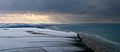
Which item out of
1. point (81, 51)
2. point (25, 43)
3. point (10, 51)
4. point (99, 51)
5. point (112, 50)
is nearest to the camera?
point (10, 51)

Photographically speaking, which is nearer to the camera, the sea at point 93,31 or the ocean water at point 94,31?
the sea at point 93,31

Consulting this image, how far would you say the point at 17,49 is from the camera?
16.6 ft

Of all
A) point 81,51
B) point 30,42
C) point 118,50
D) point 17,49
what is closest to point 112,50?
point 118,50

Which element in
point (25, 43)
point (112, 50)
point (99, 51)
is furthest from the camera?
point (112, 50)

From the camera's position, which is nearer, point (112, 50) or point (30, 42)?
point (30, 42)

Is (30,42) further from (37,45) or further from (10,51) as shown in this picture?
(10,51)

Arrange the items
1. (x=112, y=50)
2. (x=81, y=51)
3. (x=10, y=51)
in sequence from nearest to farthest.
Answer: (x=10, y=51), (x=81, y=51), (x=112, y=50)

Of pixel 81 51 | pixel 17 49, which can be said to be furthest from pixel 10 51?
pixel 81 51

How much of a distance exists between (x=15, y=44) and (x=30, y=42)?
1.19ft

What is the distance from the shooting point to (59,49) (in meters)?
5.20

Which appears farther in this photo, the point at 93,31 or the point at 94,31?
the point at 94,31

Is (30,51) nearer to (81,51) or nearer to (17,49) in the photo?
(17,49)

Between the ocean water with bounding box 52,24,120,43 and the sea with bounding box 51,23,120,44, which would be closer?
the sea with bounding box 51,23,120,44

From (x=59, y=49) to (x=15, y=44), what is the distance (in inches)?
35.6
